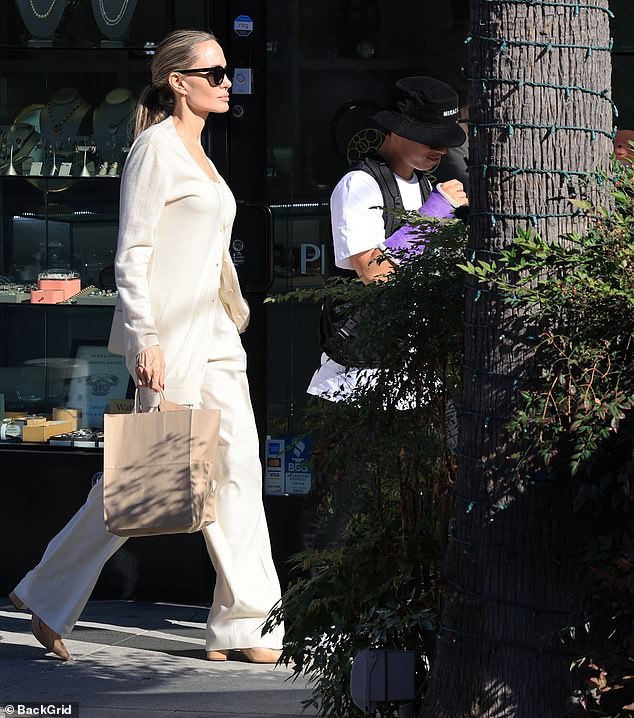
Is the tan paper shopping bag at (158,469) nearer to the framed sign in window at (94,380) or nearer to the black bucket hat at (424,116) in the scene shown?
the black bucket hat at (424,116)

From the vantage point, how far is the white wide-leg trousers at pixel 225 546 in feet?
17.0

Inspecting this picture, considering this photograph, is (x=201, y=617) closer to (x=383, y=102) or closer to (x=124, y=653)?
(x=124, y=653)

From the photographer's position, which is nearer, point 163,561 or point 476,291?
point 476,291

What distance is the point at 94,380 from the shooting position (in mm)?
6508

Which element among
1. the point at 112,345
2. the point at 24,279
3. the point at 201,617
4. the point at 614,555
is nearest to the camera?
the point at 614,555

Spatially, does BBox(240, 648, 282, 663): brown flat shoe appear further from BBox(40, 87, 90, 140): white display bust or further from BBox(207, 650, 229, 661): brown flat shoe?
BBox(40, 87, 90, 140): white display bust

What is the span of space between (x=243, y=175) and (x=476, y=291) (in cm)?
304

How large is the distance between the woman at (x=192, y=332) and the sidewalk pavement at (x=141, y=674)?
12cm

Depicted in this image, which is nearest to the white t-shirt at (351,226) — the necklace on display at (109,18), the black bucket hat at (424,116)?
the black bucket hat at (424,116)

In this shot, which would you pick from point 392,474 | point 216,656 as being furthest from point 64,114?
point 392,474

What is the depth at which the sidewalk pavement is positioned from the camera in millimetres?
4656

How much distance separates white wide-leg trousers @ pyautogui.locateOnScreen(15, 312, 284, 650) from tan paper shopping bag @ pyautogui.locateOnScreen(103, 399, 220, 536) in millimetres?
558

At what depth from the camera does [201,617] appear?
236 inches

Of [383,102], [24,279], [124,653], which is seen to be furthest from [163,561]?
[383,102]
